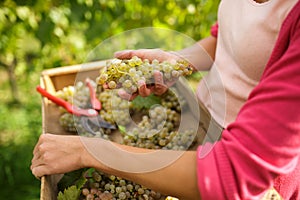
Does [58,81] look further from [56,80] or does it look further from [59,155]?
[59,155]

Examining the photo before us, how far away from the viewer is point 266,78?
0.88m

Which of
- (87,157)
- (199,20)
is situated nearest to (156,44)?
(87,157)

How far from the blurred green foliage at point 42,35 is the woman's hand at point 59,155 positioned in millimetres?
1308

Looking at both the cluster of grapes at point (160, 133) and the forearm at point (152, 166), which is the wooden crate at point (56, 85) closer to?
the cluster of grapes at point (160, 133)

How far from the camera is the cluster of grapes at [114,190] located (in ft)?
3.75

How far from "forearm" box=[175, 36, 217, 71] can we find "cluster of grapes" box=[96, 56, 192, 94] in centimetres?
22

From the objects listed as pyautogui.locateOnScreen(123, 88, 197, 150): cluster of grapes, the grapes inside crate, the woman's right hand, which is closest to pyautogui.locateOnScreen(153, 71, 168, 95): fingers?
the woman's right hand

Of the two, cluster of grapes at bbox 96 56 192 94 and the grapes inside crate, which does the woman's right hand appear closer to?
cluster of grapes at bbox 96 56 192 94

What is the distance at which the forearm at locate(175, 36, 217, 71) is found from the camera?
141cm

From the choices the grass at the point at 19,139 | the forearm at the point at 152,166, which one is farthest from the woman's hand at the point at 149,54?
the grass at the point at 19,139

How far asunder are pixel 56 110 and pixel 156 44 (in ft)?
1.53

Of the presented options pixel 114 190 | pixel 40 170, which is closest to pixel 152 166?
pixel 114 190

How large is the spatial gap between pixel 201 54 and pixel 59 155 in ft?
1.92

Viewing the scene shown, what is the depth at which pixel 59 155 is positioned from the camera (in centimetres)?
110
